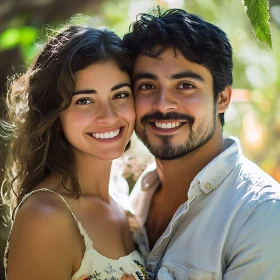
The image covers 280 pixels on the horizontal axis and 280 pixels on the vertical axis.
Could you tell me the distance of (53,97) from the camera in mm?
2602

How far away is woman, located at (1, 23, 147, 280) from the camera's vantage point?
2398 millimetres

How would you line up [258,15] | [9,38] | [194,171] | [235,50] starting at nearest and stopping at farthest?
[258,15] < [194,171] < [9,38] < [235,50]

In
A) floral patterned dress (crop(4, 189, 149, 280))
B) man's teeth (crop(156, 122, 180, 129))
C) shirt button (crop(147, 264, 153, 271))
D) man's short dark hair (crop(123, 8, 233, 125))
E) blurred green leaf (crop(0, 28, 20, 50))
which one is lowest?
shirt button (crop(147, 264, 153, 271))

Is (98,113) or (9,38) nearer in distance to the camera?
(98,113)

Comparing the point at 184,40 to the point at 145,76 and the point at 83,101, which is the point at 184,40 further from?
the point at 83,101

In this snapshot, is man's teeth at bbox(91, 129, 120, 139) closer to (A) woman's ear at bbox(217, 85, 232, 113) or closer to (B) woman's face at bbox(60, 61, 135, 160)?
(B) woman's face at bbox(60, 61, 135, 160)

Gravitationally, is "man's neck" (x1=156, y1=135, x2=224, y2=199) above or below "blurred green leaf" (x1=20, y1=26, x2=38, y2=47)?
below

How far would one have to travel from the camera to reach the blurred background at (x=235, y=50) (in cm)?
350

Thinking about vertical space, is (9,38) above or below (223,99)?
above

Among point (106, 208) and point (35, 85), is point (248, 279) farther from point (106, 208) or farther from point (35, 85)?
point (35, 85)

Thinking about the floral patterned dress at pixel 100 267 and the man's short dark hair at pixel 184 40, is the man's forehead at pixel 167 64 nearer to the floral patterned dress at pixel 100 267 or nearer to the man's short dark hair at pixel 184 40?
the man's short dark hair at pixel 184 40

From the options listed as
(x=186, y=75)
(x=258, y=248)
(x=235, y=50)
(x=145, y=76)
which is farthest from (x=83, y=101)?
(x=235, y=50)

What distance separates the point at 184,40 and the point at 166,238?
0.90 meters

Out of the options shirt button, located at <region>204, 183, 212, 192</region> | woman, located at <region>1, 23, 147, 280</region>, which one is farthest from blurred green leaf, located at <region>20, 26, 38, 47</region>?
shirt button, located at <region>204, 183, 212, 192</region>
